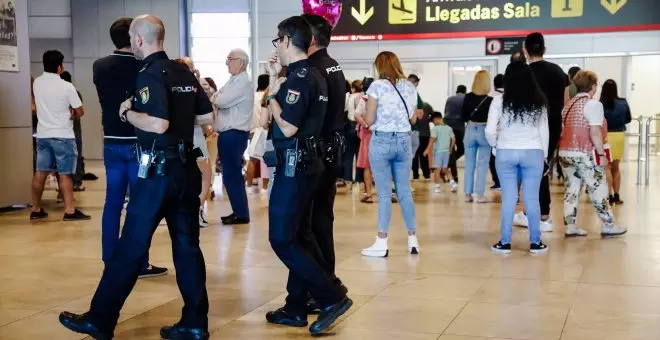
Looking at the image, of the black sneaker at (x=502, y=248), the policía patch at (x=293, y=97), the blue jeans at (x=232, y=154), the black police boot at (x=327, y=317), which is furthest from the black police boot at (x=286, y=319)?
the blue jeans at (x=232, y=154)

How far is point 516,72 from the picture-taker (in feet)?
20.5

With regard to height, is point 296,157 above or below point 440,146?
above

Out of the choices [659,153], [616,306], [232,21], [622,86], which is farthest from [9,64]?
[659,153]

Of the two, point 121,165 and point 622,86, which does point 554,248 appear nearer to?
point 121,165

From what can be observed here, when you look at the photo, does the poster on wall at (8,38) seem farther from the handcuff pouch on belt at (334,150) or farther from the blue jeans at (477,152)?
the handcuff pouch on belt at (334,150)

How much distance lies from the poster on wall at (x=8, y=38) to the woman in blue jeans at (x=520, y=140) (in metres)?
5.65

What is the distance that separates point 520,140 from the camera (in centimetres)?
629

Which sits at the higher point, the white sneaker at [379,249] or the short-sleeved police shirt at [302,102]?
the short-sleeved police shirt at [302,102]

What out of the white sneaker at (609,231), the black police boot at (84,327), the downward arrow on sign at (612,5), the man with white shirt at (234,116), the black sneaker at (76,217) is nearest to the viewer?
the black police boot at (84,327)

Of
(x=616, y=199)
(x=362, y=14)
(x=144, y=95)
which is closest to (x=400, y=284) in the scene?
(x=144, y=95)

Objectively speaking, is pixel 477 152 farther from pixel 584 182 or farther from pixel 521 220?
pixel 584 182

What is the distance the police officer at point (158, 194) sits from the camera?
3.84 meters

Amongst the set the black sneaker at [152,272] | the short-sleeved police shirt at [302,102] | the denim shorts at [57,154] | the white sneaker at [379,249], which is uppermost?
the short-sleeved police shirt at [302,102]

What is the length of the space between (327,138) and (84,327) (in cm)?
157
